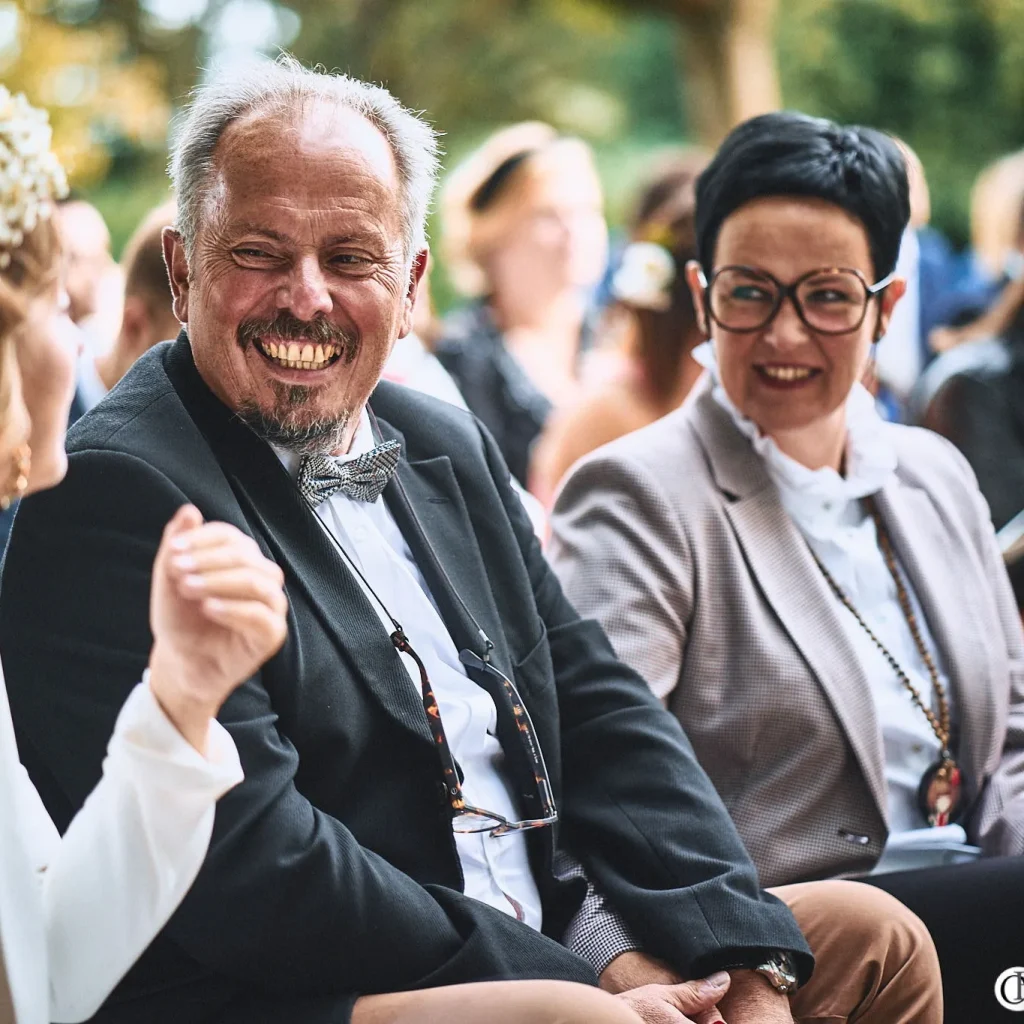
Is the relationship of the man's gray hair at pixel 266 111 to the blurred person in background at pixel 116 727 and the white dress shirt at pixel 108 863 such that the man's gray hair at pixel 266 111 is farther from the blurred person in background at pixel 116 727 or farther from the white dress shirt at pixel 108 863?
the white dress shirt at pixel 108 863

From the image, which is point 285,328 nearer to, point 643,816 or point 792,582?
point 643,816

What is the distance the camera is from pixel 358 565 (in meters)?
2.36

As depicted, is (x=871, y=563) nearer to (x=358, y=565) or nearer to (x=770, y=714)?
(x=770, y=714)

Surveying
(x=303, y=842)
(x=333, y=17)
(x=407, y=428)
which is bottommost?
(x=303, y=842)

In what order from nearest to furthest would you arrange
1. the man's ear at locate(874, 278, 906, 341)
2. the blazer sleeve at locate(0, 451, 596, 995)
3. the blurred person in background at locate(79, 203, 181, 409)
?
the blazer sleeve at locate(0, 451, 596, 995)
the man's ear at locate(874, 278, 906, 341)
the blurred person in background at locate(79, 203, 181, 409)

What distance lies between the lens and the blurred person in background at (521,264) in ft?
19.8

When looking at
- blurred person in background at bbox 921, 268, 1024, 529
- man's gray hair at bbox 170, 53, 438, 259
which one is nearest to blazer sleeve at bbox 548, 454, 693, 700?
man's gray hair at bbox 170, 53, 438, 259

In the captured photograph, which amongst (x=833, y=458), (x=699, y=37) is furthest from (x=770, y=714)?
(x=699, y=37)

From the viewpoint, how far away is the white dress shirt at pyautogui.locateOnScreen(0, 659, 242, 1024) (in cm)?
166

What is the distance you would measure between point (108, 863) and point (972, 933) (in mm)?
1602

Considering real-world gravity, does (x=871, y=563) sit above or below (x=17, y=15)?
below

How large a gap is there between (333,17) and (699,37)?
27.6ft

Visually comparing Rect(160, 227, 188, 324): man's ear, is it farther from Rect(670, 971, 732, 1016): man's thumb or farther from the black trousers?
the black trousers
